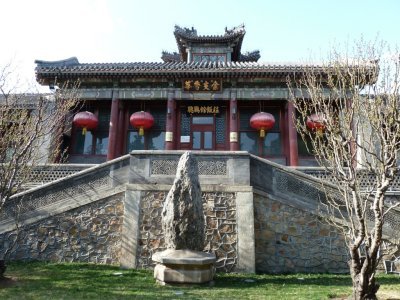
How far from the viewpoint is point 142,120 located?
12.9 m

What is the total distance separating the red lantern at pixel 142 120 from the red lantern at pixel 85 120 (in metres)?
1.43

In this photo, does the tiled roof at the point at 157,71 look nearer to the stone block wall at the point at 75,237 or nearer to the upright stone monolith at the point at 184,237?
the stone block wall at the point at 75,237

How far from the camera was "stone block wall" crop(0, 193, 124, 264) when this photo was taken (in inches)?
278

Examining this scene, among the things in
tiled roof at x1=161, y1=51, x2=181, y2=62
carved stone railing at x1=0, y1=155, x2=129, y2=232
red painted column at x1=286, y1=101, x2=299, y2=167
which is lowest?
carved stone railing at x1=0, y1=155, x2=129, y2=232

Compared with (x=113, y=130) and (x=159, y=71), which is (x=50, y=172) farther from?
(x=159, y=71)

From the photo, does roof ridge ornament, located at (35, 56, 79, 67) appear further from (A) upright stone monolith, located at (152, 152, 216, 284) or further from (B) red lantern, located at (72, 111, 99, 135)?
(A) upright stone monolith, located at (152, 152, 216, 284)

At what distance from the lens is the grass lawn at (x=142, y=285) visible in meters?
4.66

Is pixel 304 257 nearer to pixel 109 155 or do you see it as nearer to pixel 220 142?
pixel 220 142

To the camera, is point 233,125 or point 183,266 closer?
point 183,266

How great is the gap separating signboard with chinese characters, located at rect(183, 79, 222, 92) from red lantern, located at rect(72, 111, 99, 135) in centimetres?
367

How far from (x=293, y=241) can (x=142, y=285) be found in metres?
3.39

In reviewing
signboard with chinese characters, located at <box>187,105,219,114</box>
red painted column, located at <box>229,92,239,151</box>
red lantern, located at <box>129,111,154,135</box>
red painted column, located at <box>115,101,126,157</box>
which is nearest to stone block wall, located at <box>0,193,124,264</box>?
red lantern, located at <box>129,111,154,135</box>

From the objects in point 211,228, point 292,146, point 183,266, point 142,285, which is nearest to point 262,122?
point 292,146

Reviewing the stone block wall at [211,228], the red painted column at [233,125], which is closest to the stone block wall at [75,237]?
the stone block wall at [211,228]
